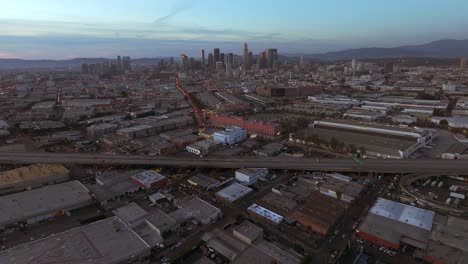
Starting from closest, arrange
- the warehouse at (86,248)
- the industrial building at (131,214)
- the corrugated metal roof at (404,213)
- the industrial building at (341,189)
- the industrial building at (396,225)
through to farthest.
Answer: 1. the warehouse at (86,248)
2. the industrial building at (396,225)
3. the corrugated metal roof at (404,213)
4. the industrial building at (131,214)
5. the industrial building at (341,189)

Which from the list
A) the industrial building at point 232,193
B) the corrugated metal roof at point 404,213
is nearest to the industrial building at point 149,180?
the industrial building at point 232,193

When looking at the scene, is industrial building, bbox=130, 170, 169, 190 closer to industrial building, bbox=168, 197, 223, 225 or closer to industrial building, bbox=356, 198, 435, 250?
industrial building, bbox=168, 197, 223, 225

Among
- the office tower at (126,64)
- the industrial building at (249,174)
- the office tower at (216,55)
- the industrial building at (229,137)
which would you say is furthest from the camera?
the office tower at (216,55)

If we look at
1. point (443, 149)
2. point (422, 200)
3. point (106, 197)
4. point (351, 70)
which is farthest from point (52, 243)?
point (351, 70)

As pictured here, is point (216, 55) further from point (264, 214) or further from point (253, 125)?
point (264, 214)


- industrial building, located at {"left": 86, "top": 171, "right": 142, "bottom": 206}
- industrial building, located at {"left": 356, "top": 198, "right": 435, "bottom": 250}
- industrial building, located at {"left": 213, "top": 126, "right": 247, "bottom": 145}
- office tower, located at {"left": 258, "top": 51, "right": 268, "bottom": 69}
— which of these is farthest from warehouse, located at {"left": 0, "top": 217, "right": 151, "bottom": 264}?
office tower, located at {"left": 258, "top": 51, "right": 268, "bottom": 69}

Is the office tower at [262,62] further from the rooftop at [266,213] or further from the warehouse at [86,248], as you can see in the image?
the warehouse at [86,248]
